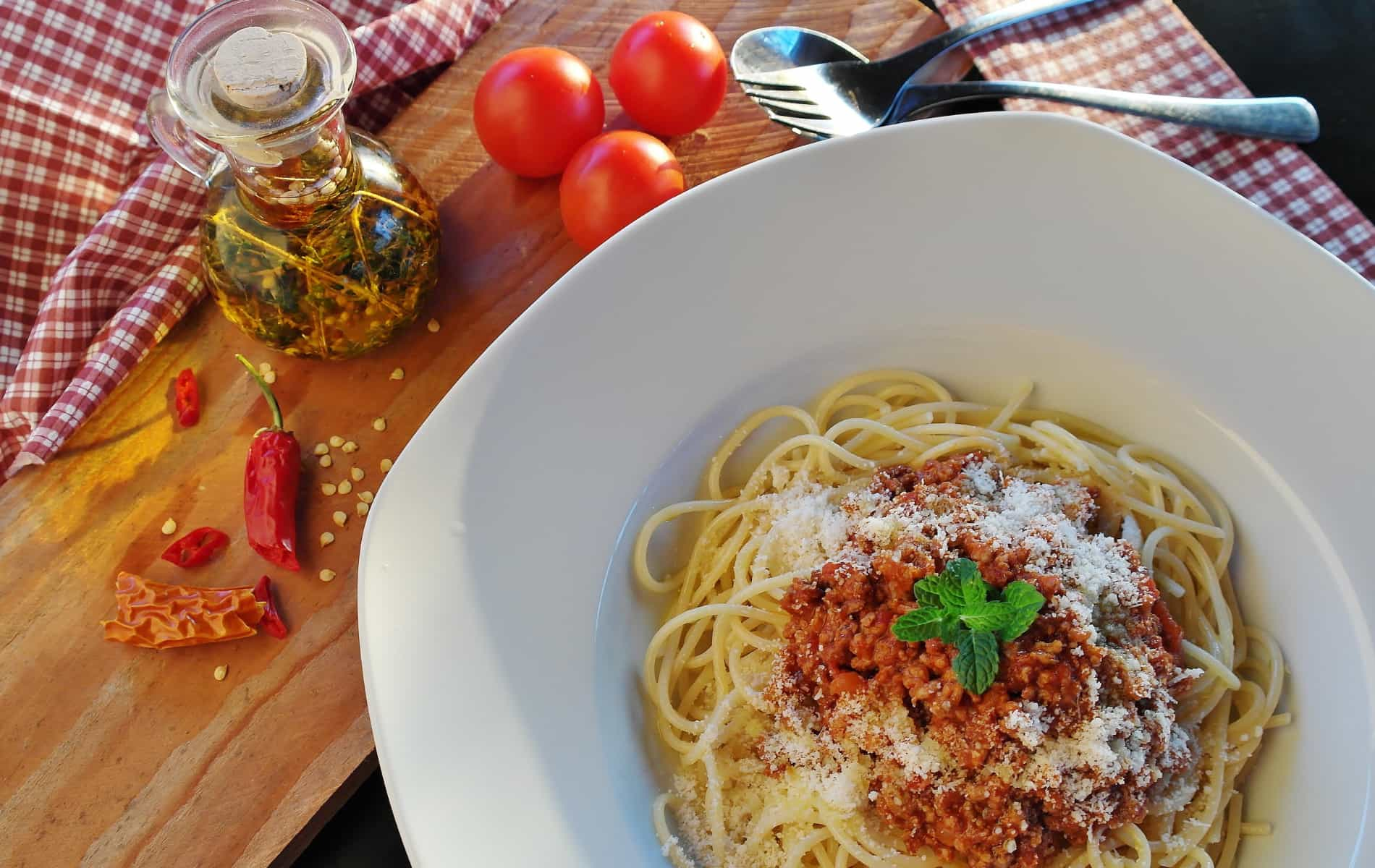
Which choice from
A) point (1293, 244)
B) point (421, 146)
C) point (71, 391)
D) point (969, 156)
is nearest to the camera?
→ point (1293, 244)

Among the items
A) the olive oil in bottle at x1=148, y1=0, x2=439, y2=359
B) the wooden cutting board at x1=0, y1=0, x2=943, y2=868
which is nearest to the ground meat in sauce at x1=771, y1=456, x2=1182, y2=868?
the wooden cutting board at x1=0, y1=0, x2=943, y2=868

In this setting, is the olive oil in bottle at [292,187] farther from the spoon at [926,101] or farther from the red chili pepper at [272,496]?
the spoon at [926,101]

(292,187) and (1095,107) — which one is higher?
(1095,107)

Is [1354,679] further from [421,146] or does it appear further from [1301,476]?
[421,146]

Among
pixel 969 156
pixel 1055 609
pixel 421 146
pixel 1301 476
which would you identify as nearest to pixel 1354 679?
pixel 1301 476

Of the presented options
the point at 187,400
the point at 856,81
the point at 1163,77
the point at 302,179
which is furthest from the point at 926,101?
the point at 187,400

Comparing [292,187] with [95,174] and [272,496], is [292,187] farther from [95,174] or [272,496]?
[95,174]
